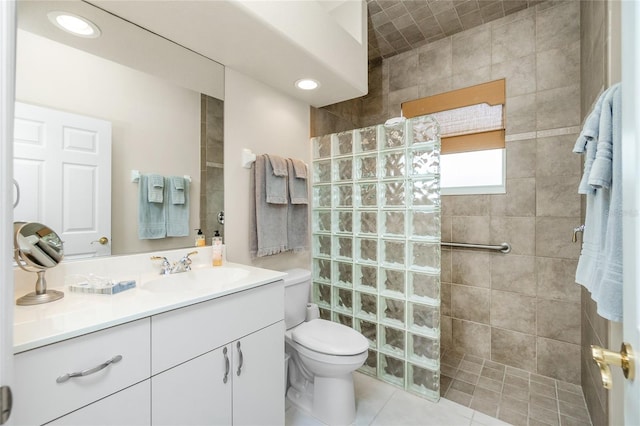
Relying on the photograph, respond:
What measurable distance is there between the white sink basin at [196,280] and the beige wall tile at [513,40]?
2456 millimetres

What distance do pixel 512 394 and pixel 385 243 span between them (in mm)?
1268

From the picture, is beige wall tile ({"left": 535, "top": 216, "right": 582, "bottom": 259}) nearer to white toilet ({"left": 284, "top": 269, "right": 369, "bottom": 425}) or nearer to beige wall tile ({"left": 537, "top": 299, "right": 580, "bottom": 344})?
beige wall tile ({"left": 537, "top": 299, "right": 580, "bottom": 344})

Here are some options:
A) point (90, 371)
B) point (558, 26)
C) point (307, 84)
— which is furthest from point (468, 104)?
point (90, 371)

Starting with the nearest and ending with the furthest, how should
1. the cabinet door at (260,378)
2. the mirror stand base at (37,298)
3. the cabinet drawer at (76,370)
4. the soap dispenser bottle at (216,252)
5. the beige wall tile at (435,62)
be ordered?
the cabinet drawer at (76,370)
the mirror stand base at (37,298)
the cabinet door at (260,378)
the soap dispenser bottle at (216,252)
the beige wall tile at (435,62)

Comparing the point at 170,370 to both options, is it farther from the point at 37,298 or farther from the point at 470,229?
the point at 470,229

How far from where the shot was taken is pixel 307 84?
1929mm

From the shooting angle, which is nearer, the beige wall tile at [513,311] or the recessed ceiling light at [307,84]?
the recessed ceiling light at [307,84]

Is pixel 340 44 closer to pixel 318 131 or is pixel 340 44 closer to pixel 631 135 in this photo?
pixel 318 131

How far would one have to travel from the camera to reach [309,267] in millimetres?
2316

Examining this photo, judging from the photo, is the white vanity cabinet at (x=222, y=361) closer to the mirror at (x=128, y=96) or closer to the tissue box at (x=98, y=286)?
the tissue box at (x=98, y=286)

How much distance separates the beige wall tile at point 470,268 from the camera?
7.28 ft

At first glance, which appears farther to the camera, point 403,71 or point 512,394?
point 403,71

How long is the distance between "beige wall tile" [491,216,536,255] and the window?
24 centimetres

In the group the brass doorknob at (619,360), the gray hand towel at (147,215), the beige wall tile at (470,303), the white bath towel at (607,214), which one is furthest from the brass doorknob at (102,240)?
the beige wall tile at (470,303)
